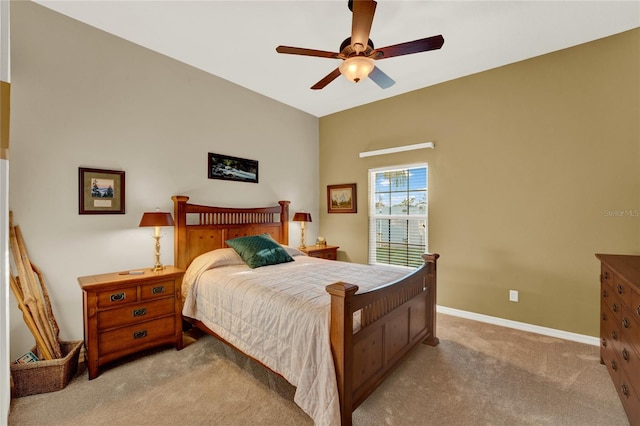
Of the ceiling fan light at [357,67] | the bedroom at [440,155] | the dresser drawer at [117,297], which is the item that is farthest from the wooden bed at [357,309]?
the ceiling fan light at [357,67]

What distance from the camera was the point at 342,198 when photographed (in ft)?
15.4

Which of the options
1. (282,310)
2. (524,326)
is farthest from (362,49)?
(524,326)

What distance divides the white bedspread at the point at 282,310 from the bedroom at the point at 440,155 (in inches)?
27.6

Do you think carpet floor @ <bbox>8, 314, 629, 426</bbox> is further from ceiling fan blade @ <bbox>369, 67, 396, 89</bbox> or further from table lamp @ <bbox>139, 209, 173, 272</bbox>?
ceiling fan blade @ <bbox>369, 67, 396, 89</bbox>

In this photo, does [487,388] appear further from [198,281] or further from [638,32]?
[638,32]

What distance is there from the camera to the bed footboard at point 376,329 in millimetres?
1719

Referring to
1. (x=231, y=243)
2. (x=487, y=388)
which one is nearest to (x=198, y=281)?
(x=231, y=243)

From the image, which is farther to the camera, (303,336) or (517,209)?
(517,209)

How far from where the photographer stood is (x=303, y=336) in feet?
6.15

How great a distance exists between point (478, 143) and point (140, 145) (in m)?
3.69

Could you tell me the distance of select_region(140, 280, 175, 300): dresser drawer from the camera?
99.2 inches

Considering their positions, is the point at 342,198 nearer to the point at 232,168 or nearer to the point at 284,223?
the point at 284,223

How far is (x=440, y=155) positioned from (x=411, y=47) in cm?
199

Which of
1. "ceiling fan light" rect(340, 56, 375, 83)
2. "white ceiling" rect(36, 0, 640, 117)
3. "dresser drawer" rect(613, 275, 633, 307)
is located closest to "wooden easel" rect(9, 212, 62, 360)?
"white ceiling" rect(36, 0, 640, 117)
